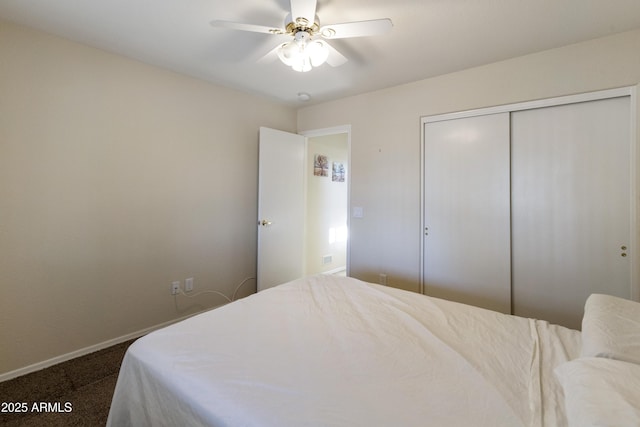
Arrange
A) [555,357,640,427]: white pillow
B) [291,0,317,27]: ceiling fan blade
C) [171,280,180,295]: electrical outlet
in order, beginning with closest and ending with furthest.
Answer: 1. [555,357,640,427]: white pillow
2. [291,0,317,27]: ceiling fan blade
3. [171,280,180,295]: electrical outlet

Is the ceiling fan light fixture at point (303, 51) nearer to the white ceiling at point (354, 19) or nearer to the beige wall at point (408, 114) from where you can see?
the white ceiling at point (354, 19)

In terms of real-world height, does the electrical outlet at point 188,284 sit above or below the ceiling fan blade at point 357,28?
below

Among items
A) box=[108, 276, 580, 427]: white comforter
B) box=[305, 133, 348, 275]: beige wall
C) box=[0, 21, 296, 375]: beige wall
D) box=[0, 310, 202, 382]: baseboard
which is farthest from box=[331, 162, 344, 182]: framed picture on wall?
box=[108, 276, 580, 427]: white comforter

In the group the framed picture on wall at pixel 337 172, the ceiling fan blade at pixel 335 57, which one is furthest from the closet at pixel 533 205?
the framed picture on wall at pixel 337 172

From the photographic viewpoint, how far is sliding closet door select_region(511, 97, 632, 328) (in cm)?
195

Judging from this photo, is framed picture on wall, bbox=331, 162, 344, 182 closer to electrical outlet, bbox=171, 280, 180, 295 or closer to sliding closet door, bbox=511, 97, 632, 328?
sliding closet door, bbox=511, 97, 632, 328

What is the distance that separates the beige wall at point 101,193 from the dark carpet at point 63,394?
0.53ft

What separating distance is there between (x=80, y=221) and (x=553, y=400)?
9.22 feet

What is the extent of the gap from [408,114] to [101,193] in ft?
9.10

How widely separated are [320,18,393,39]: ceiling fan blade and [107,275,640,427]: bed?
1.49 metres

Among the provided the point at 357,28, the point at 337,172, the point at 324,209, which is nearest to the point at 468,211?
the point at 357,28

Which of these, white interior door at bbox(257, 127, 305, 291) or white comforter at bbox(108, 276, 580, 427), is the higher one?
white interior door at bbox(257, 127, 305, 291)

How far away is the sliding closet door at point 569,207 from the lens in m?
1.95

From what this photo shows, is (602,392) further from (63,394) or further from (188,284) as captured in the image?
(188,284)
